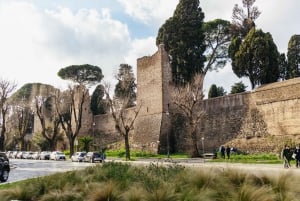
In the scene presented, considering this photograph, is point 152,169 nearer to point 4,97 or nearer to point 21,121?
point 4,97

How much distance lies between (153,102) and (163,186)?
3927 cm

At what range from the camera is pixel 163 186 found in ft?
31.0

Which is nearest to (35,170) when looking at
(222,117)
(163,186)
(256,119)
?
(163,186)

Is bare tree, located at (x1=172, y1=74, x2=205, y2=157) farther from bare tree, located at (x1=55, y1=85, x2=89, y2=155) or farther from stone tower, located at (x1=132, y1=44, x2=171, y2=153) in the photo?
bare tree, located at (x1=55, y1=85, x2=89, y2=155)

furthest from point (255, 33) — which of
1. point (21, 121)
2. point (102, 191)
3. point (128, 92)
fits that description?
point (21, 121)

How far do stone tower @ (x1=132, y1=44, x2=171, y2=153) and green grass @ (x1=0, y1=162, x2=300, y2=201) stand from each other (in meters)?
33.6

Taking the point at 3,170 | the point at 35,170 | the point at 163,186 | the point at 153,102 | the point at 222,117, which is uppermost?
the point at 153,102

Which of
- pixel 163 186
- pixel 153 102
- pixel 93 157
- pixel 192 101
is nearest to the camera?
pixel 163 186

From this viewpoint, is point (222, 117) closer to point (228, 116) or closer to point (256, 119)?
point (228, 116)

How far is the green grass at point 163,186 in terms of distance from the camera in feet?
29.1

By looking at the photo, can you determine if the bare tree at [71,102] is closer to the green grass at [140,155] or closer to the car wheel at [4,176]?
the green grass at [140,155]

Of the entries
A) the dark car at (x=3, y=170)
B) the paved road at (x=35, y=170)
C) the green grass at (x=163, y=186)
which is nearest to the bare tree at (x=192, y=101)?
the paved road at (x=35, y=170)

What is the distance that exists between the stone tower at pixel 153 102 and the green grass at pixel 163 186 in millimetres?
33623

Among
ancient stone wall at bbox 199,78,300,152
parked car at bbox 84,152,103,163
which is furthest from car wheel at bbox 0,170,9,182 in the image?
ancient stone wall at bbox 199,78,300,152
